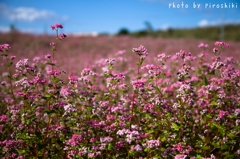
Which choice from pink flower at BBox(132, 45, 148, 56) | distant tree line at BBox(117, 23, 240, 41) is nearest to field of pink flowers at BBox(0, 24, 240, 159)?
pink flower at BBox(132, 45, 148, 56)

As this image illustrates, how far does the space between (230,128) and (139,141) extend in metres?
1.84

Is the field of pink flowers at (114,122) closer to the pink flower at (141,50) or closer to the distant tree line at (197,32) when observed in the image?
the pink flower at (141,50)

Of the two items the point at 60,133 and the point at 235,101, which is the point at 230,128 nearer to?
the point at 235,101

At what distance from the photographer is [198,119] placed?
4.73 meters

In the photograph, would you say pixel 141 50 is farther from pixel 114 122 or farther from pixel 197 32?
pixel 197 32

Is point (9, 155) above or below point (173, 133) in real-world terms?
below

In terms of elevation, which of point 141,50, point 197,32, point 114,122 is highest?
point 197,32

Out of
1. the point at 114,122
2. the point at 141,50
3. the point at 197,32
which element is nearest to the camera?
the point at 141,50

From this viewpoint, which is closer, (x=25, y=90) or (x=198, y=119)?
(x=25, y=90)

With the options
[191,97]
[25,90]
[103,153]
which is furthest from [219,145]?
[25,90]

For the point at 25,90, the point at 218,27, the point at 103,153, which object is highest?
the point at 218,27

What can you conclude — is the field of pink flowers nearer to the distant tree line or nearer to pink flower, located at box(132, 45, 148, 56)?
pink flower, located at box(132, 45, 148, 56)

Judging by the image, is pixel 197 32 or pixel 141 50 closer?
pixel 141 50

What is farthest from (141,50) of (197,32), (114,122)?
(197,32)
